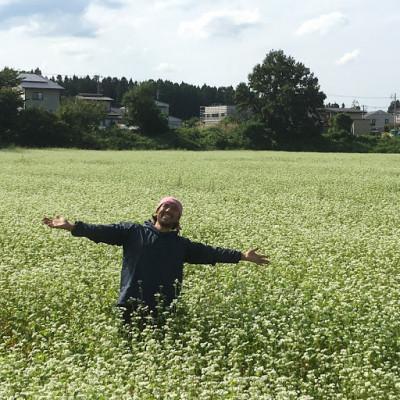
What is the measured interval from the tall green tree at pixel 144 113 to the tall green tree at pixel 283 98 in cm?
1189

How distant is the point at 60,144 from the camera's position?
64000 millimetres

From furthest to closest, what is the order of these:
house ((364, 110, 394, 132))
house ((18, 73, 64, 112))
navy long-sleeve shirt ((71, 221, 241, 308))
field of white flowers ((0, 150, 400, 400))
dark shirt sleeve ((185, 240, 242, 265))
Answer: house ((364, 110, 394, 132)), house ((18, 73, 64, 112)), dark shirt sleeve ((185, 240, 242, 265)), navy long-sleeve shirt ((71, 221, 241, 308)), field of white flowers ((0, 150, 400, 400))

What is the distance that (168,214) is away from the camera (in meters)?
7.43

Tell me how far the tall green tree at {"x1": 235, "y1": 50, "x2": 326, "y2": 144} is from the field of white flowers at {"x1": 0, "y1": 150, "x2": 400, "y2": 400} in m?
59.9

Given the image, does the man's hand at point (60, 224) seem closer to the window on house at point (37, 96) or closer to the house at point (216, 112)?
the window on house at point (37, 96)

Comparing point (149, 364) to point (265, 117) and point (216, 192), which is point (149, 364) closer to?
point (216, 192)

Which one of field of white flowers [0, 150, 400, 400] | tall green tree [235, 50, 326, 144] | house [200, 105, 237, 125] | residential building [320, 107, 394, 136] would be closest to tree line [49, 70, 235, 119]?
house [200, 105, 237, 125]

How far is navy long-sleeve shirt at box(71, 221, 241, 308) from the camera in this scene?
7531 millimetres

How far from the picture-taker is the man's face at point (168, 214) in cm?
742

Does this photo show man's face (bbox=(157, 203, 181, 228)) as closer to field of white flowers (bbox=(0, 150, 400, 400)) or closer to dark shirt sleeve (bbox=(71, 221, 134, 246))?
dark shirt sleeve (bbox=(71, 221, 134, 246))

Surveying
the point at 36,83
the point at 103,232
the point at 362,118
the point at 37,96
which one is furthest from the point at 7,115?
the point at 362,118

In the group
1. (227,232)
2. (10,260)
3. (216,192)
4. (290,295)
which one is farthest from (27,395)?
(216,192)

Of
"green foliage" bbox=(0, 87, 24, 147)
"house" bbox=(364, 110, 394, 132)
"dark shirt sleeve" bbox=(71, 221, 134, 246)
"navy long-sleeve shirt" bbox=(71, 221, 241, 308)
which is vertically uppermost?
"house" bbox=(364, 110, 394, 132)

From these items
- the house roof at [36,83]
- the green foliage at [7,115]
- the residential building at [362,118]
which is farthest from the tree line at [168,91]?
the green foliage at [7,115]
